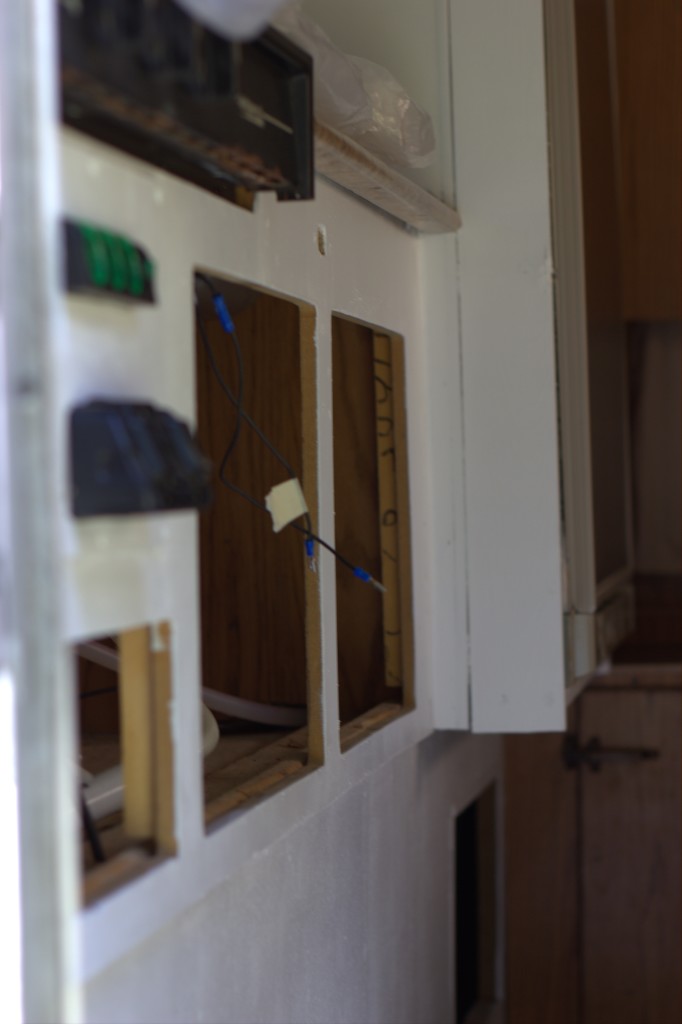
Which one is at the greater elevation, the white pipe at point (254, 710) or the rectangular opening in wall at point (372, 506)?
the rectangular opening in wall at point (372, 506)

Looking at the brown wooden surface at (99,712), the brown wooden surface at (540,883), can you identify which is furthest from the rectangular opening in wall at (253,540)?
the brown wooden surface at (540,883)

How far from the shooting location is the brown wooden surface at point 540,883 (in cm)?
250

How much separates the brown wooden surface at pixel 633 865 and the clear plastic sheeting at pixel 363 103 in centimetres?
131

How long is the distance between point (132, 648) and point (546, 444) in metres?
0.89

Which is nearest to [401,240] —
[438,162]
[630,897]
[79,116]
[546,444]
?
[438,162]

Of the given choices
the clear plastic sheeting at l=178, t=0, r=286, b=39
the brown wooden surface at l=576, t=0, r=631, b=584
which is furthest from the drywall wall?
the clear plastic sheeting at l=178, t=0, r=286, b=39

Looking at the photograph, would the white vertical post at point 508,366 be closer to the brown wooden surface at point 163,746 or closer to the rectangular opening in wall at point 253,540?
the rectangular opening in wall at point 253,540

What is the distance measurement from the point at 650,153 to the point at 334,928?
6.27 ft

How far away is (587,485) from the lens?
5.98ft

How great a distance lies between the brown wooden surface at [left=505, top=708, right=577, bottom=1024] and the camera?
8.20 feet

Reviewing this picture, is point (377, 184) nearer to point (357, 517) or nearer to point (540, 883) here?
point (357, 517)

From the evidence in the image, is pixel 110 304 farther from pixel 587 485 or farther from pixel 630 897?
pixel 630 897

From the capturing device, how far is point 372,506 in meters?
1.64

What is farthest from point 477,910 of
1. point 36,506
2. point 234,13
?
point 234,13
